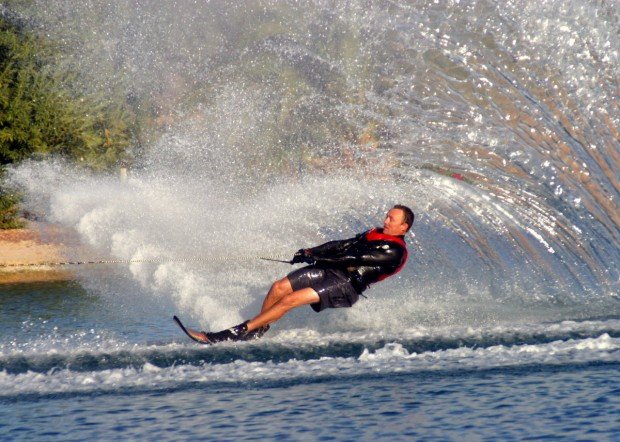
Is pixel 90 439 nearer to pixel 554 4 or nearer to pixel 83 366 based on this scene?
pixel 83 366

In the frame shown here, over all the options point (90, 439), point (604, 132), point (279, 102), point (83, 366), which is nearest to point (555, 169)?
point (604, 132)

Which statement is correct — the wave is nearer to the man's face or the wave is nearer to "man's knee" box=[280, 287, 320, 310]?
"man's knee" box=[280, 287, 320, 310]

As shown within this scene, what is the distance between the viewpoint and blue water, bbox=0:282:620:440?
20.0ft

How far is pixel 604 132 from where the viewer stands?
10.2 metres

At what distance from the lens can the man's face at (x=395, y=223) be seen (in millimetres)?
8453

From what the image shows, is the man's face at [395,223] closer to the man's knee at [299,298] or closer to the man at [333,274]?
the man at [333,274]

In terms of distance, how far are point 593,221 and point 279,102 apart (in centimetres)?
769

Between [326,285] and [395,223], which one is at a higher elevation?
[395,223]

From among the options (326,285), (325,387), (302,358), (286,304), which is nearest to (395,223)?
(326,285)

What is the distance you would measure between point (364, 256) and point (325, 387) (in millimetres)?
A: 1543

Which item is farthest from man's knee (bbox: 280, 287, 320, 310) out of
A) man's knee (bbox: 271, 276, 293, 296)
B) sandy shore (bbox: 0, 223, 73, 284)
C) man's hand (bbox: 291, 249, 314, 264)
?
sandy shore (bbox: 0, 223, 73, 284)

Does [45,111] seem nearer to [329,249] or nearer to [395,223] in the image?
[329,249]

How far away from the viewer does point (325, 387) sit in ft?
23.1

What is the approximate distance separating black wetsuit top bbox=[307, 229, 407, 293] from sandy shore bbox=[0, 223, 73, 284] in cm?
903
